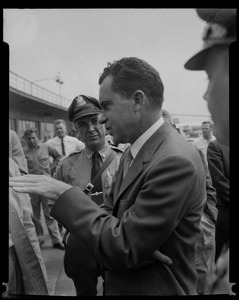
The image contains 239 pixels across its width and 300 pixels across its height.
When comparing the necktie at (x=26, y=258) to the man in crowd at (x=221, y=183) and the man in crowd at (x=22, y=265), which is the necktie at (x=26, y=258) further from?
the man in crowd at (x=221, y=183)

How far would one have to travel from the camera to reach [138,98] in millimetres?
1179

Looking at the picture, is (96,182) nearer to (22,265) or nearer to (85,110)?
(85,110)

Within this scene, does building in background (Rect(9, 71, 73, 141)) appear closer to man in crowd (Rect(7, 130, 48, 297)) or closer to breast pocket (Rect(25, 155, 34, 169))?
man in crowd (Rect(7, 130, 48, 297))

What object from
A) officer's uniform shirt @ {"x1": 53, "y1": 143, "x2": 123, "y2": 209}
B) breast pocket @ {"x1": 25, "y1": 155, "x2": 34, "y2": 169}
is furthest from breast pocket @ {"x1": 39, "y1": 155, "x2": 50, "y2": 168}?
officer's uniform shirt @ {"x1": 53, "y1": 143, "x2": 123, "y2": 209}

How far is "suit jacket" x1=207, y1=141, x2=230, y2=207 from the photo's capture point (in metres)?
1.16

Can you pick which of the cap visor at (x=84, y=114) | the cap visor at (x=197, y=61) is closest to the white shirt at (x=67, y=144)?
the cap visor at (x=84, y=114)

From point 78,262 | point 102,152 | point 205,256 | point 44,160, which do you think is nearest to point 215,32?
point 205,256

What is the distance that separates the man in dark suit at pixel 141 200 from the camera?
101 centimetres

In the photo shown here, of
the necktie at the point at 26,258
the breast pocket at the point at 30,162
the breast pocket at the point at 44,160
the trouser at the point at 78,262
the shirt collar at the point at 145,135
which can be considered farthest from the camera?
the breast pocket at the point at 44,160

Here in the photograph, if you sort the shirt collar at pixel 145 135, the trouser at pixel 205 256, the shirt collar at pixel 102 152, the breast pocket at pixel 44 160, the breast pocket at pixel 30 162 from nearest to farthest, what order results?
1. the trouser at pixel 205 256
2. the shirt collar at pixel 145 135
3. the shirt collar at pixel 102 152
4. the breast pocket at pixel 30 162
5. the breast pocket at pixel 44 160

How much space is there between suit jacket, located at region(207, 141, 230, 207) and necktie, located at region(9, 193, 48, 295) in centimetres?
82

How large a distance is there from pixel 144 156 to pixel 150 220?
25 centimetres

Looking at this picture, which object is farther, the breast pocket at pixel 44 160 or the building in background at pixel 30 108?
the breast pocket at pixel 44 160

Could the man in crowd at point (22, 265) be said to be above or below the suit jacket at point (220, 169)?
below
